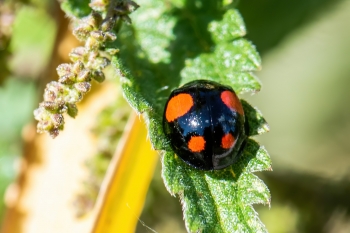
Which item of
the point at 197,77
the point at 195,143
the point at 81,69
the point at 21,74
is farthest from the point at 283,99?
the point at 81,69

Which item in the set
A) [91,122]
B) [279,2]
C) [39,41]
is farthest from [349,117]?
[39,41]

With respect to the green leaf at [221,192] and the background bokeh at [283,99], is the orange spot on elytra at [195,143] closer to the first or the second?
the green leaf at [221,192]

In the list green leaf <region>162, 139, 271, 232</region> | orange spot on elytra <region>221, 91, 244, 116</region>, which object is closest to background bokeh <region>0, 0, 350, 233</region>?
green leaf <region>162, 139, 271, 232</region>

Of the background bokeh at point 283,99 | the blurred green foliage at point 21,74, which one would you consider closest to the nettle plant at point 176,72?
the background bokeh at point 283,99

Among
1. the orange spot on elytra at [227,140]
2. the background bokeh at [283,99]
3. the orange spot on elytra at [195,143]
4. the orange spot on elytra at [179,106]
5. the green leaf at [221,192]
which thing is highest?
the orange spot on elytra at [179,106]

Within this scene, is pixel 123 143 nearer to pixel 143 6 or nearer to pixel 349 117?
pixel 143 6

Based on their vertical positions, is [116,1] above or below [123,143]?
above
